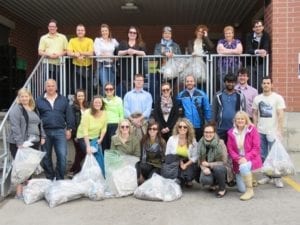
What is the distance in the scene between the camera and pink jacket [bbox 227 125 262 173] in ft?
22.2

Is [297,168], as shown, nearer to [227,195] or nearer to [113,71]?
[227,195]

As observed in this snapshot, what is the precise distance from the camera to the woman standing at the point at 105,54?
8523 millimetres

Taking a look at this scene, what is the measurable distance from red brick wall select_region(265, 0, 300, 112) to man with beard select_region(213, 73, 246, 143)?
164cm

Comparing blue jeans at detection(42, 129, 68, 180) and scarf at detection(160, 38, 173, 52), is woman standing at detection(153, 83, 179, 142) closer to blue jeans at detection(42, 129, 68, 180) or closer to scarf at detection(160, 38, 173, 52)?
scarf at detection(160, 38, 173, 52)

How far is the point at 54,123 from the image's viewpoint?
23.7ft

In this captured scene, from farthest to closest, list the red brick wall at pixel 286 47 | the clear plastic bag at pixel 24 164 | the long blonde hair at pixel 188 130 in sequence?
1. the red brick wall at pixel 286 47
2. the long blonde hair at pixel 188 130
3. the clear plastic bag at pixel 24 164

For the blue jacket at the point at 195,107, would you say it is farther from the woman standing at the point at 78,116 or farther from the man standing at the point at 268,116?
the woman standing at the point at 78,116

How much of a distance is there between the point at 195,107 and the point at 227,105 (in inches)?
20.8

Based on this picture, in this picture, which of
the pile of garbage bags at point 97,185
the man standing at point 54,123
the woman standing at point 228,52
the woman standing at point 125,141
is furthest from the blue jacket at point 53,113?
the woman standing at point 228,52

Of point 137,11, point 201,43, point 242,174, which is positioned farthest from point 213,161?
point 137,11

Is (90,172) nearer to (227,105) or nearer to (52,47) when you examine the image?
(227,105)

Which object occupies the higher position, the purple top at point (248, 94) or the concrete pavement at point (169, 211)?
the purple top at point (248, 94)

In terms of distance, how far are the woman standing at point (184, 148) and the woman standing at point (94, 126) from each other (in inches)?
44.3

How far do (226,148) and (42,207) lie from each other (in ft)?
8.73
